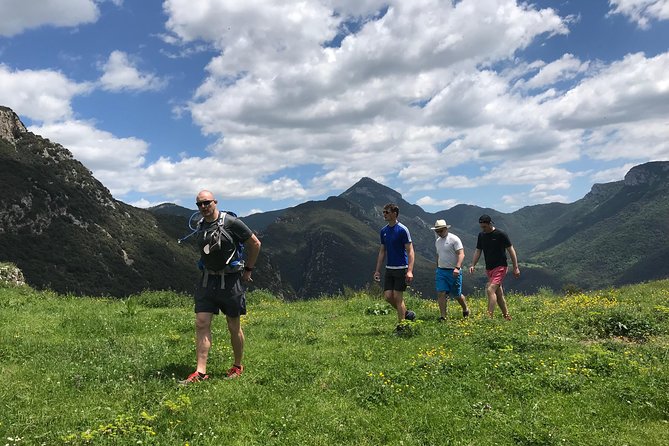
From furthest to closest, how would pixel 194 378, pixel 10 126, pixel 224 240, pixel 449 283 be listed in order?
pixel 10 126, pixel 449 283, pixel 224 240, pixel 194 378

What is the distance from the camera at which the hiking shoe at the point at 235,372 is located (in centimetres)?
727

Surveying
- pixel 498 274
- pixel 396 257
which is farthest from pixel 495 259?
pixel 396 257

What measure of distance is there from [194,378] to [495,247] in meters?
8.79

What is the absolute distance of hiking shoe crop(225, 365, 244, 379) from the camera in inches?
286

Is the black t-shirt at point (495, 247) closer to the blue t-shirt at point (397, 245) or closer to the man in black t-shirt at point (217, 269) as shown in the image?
the blue t-shirt at point (397, 245)

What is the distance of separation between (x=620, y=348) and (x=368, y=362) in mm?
4923

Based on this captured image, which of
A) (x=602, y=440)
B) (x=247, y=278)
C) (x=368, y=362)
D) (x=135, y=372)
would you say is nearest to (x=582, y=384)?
(x=602, y=440)

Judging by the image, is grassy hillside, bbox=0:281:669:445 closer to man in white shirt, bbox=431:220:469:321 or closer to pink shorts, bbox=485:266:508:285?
man in white shirt, bbox=431:220:469:321

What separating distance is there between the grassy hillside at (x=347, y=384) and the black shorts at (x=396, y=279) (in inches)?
38.0

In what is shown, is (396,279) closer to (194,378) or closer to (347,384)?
(347,384)

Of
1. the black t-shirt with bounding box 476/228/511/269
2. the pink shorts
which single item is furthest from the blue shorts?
the black t-shirt with bounding box 476/228/511/269

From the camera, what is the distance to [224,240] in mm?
7105

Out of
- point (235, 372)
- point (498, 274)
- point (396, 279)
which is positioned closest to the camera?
point (235, 372)

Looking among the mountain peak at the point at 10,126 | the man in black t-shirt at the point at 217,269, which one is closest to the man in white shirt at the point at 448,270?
the man in black t-shirt at the point at 217,269
